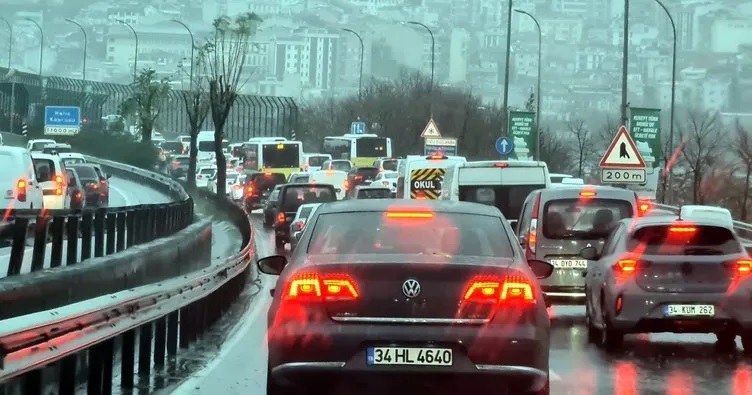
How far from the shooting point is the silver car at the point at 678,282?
50.9 ft

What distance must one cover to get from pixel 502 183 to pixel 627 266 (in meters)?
14.0

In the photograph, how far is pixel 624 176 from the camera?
34.0 meters

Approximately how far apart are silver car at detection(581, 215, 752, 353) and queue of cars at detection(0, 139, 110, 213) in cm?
1442

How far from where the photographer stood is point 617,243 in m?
16.4

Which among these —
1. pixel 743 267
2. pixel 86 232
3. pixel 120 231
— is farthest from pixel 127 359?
pixel 120 231

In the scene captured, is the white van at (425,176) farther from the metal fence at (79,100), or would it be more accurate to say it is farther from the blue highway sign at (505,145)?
the metal fence at (79,100)

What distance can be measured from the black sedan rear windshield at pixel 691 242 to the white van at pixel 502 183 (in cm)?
1361

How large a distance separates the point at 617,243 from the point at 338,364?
7.60 metres

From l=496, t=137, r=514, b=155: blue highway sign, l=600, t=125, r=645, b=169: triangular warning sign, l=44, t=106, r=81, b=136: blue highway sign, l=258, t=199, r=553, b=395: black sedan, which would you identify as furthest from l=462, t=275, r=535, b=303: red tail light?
l=44, t=106, r=81, b=136: blue highway sign

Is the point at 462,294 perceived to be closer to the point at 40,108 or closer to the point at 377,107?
the point at 377,107

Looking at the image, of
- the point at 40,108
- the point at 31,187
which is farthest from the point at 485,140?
the point at 31,187

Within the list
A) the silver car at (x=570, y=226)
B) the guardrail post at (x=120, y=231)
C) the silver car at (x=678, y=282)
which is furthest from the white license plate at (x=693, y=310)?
the guardrail post at (x=120, y=231)

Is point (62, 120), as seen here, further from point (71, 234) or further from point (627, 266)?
point (627, 266)

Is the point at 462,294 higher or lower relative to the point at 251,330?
higher
